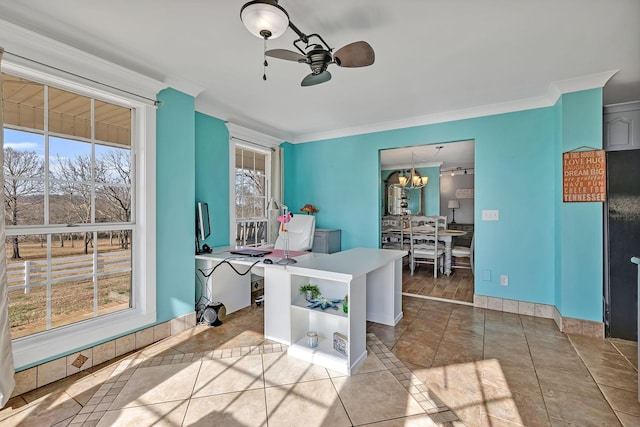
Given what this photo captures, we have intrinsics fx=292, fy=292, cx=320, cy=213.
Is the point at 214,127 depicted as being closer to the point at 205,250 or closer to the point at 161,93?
the point at 161,93

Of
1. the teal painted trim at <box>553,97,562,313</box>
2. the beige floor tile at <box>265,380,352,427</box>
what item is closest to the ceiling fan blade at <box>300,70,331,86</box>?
the beige floor tile at <box>265,380,352,427</box>

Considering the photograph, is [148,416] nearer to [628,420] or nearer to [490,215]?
[628,420]

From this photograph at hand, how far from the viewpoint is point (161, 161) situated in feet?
8.80

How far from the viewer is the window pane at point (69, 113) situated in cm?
213

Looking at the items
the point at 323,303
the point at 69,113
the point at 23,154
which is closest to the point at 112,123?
the point at 69,113

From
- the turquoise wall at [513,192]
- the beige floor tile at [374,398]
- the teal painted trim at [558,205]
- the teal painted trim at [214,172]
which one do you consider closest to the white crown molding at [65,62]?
the teal painted trim at [214,172]

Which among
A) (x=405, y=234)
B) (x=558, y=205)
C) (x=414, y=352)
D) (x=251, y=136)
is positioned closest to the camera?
(x=414, y=352)

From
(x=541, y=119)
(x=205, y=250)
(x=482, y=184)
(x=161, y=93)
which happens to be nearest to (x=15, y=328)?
(x=205, y=250)

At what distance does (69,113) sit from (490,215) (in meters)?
4.26

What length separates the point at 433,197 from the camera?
777 centimetres

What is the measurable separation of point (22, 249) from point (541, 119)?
4856mm

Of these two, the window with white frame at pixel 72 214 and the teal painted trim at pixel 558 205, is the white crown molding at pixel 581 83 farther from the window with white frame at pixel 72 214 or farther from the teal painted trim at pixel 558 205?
the window with white frame at pixel 72 214

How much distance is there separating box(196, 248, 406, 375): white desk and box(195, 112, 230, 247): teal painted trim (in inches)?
24.5

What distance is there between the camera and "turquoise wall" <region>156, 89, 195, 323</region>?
8.80 ft
